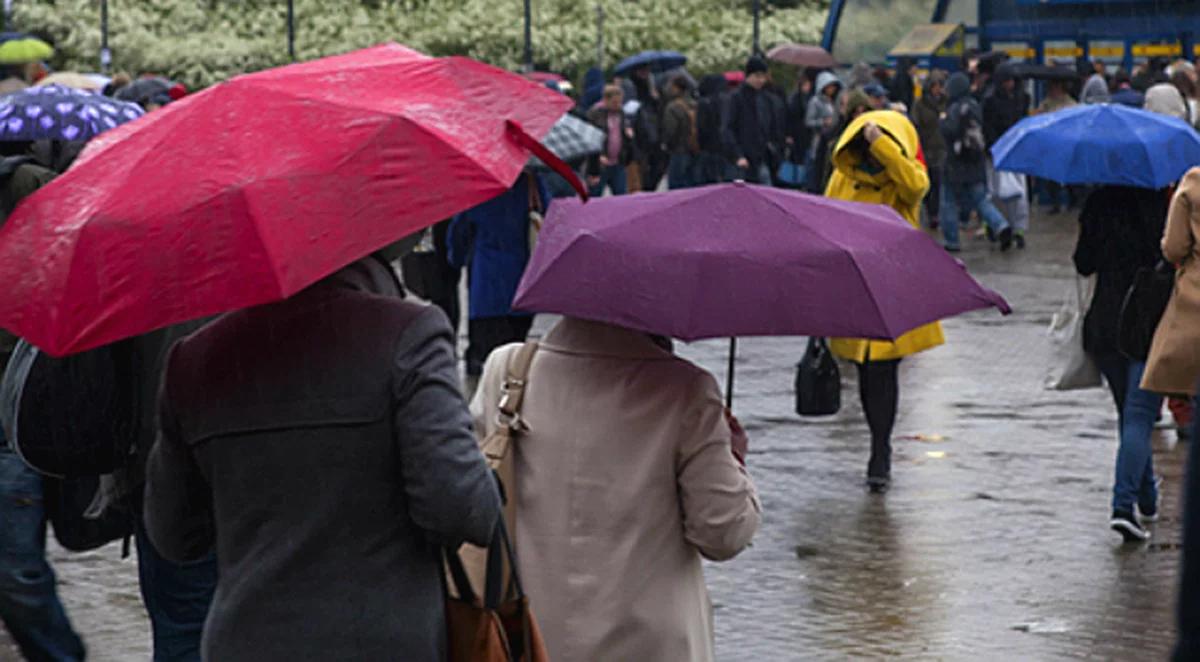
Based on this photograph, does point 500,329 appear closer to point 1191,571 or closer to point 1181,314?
point 1181,314

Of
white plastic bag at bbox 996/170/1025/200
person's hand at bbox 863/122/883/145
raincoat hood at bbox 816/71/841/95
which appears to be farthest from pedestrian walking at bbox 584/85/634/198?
person's hand at bbox 863/122/883/145

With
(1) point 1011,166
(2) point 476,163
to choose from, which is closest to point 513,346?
(2) point 476,163

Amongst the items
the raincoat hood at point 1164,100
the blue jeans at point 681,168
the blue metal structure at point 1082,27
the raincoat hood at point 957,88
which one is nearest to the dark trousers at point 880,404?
the raincoat hood at point 1164,100

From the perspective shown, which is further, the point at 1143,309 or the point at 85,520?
the point at 1143,309

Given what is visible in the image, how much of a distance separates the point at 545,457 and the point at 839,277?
2.16 feet

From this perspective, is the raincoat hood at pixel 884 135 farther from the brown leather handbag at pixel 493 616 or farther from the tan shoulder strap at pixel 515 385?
the brown leather handbag at pixel 493 616

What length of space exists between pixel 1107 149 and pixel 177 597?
15.2ft

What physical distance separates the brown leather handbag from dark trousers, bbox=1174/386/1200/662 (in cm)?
163

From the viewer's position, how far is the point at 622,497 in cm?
421

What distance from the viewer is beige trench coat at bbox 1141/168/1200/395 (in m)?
7.37

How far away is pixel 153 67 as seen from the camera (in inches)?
1487

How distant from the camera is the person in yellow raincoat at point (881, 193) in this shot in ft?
30.5

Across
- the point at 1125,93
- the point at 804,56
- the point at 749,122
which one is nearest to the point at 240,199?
the point at 1125,93

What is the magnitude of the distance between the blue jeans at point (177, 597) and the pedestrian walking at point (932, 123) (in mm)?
15996
